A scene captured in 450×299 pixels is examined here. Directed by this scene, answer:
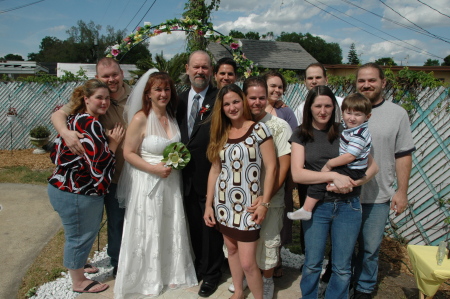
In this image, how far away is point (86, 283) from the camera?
3.20 metres

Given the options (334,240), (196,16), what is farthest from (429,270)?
(196,16)

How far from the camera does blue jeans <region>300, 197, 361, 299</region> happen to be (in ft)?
8.04

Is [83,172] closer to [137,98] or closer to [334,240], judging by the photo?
[137,98]

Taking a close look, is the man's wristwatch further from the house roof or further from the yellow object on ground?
the house roof

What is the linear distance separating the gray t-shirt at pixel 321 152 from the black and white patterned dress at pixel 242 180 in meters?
0.33

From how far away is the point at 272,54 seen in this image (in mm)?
26688

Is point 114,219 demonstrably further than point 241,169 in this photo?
Yes

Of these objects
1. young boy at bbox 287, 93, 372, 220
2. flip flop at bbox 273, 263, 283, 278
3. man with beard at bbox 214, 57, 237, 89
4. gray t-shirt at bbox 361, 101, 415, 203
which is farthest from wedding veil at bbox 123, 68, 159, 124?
flip flop at bbox 273, 263, 283, 278

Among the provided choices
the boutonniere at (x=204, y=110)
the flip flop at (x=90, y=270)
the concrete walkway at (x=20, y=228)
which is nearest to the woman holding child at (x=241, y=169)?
the boutonniere at (x=204, y=110)

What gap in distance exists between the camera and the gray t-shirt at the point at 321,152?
2.43 metres

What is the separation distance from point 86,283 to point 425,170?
4.23 meters

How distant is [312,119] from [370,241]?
1.19 metres

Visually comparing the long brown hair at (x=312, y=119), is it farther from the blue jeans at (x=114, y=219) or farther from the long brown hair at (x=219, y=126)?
the blue jeans at (x=114, y=219)

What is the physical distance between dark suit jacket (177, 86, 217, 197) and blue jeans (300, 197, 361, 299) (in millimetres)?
1014
